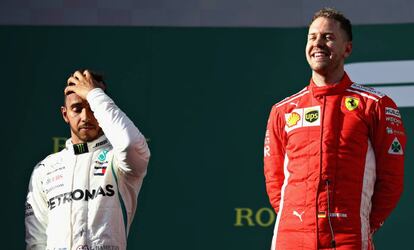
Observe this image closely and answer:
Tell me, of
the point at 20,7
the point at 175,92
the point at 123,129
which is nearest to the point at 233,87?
the point at 175,92

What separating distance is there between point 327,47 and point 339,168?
0.47m

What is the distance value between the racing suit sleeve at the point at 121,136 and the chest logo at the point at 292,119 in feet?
1.76

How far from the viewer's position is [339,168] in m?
3.20

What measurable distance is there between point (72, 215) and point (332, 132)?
3.22 ft

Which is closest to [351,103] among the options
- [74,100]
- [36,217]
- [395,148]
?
[395,148]

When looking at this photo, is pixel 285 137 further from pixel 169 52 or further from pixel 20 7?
pixel 20 7

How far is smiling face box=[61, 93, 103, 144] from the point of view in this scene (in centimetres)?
349

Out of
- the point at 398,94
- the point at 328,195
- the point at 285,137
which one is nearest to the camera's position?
the point at 328,195

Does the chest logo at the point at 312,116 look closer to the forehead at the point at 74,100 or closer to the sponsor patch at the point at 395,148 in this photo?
the sponsor patch at the point at 395,148

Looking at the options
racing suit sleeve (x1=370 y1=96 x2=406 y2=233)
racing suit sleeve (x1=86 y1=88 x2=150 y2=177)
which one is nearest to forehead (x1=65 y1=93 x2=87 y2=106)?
racing suit sleeve (x1=86 y1=88 x2=150 y2=177)

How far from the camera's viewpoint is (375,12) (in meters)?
4.97

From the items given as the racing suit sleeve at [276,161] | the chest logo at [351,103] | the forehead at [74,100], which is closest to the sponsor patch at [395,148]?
the chest logo at [351,103]

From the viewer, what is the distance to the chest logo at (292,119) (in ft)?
11.0

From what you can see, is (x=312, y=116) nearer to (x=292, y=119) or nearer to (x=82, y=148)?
(x=292, y=119)
